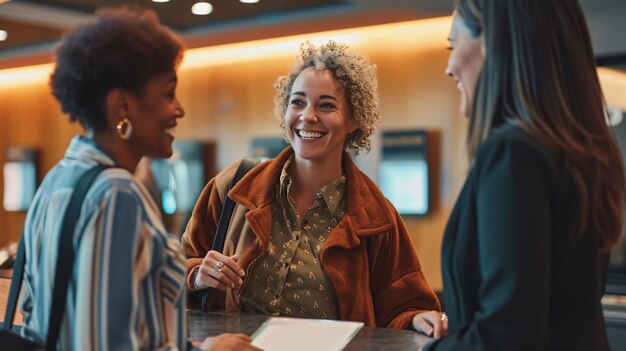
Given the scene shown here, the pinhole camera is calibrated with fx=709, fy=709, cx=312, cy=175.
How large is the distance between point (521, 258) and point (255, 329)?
0.91 meters

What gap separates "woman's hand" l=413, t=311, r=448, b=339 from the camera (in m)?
2.02

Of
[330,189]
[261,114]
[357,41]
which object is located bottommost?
[330,189]

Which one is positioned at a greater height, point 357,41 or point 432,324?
point 357,41

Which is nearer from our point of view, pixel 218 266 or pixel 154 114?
pixel 154 114

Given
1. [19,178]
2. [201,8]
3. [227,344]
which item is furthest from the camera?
[19,178]

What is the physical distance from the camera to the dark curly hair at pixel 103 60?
1.23 metres

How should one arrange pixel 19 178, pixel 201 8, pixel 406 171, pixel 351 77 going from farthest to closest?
pixel 19 178 → pixel 406 171 → pixel 201 8 → pixel 351 77

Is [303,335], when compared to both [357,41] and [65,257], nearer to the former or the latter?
[65,257]

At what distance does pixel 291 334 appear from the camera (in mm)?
1817

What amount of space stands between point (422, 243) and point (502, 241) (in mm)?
5388

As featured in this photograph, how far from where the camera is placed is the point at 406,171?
6.50 meters

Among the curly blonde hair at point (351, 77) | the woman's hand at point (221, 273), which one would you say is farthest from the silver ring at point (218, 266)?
the curly blonde hair at point (351, 77)

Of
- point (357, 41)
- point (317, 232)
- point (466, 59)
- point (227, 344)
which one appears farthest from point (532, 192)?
point (357, 41)

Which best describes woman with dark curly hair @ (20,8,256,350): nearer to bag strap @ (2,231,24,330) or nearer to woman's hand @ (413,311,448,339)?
bag strap @ (2,231,24,330)
